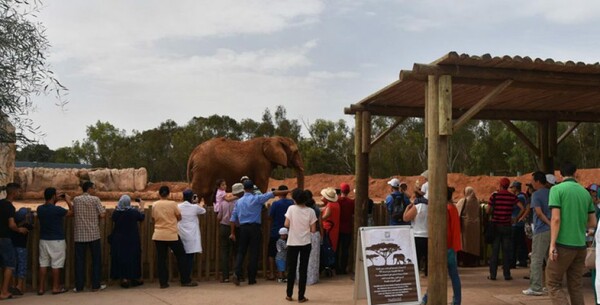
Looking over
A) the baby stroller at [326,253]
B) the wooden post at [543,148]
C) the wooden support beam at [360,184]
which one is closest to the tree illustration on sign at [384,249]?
the baby stroller at [326,253]

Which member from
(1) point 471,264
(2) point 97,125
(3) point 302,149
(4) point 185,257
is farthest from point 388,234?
(2) point 97,125

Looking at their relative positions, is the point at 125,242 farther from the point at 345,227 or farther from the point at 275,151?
the point at 275,151

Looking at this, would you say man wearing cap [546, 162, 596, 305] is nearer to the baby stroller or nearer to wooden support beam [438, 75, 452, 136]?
wooden support beam [438, 75, 452, 136]

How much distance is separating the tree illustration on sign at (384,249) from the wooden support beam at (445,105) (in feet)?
4.81

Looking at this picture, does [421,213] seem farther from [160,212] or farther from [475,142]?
[475,142]

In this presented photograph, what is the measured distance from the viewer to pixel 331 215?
9.57 metres

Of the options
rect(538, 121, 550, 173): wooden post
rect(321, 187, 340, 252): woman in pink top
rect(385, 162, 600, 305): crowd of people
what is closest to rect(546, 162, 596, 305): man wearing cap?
rect(385, 162, 600, 305): crowd of people

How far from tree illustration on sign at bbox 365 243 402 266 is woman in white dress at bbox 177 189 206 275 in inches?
125

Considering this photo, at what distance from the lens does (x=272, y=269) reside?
373 inches

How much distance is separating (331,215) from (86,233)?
377 cm

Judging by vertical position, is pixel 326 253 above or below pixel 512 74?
below

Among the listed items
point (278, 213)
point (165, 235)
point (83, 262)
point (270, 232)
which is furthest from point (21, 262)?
point (278, 213)

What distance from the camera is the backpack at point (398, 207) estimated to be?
909cm

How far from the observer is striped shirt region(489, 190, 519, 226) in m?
9.05
